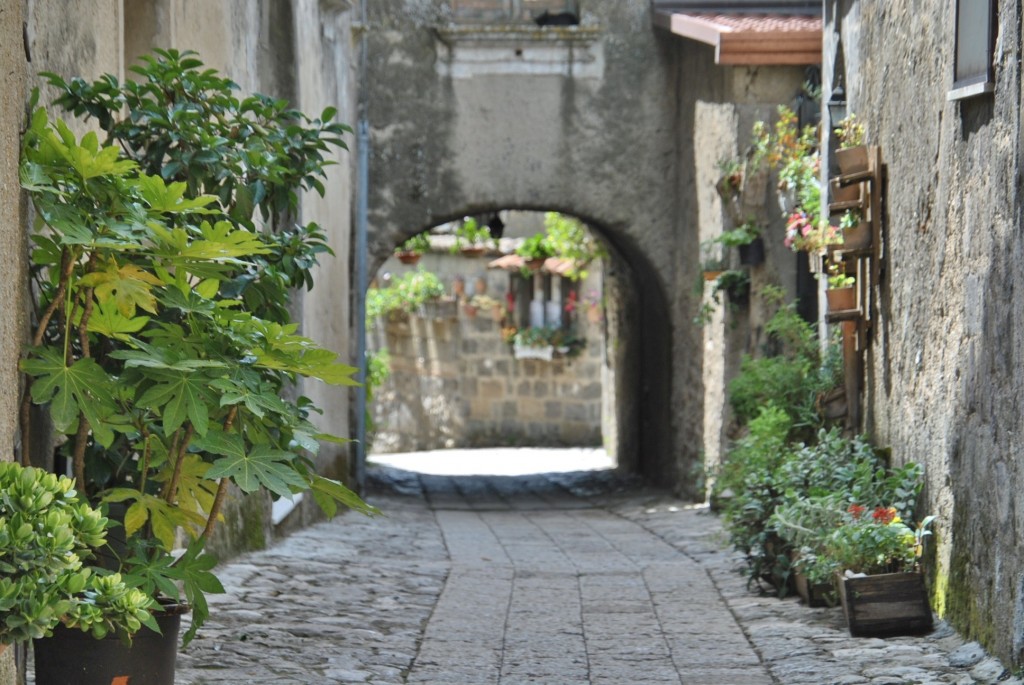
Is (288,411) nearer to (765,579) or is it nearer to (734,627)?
(734,627)

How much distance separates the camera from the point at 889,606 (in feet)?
17.6

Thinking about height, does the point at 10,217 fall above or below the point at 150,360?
above

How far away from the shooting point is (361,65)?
1196 cm

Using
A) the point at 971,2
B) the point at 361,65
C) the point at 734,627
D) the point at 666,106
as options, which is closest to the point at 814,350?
the point at 734,627

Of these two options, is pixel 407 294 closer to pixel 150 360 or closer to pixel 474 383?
pixel 474 383

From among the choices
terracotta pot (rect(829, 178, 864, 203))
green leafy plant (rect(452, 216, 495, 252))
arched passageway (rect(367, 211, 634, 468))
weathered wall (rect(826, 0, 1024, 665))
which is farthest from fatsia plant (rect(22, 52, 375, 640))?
Answer: green leafy plant (rect(452, 216, 495, 252))

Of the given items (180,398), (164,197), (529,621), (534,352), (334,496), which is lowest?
(529,621)

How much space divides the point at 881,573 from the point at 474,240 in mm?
15786

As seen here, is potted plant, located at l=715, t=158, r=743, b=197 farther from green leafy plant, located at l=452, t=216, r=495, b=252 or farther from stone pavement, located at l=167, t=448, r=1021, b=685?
green leafy plant, located at l=452, t=216, r=495, b=252

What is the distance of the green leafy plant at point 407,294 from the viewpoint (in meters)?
22.2

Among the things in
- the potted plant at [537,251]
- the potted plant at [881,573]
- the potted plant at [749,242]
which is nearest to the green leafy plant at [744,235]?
the potted plant at [749,242]

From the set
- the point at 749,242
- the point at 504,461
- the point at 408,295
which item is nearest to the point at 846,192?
the point at 749,242

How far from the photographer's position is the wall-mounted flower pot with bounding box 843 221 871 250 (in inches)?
271

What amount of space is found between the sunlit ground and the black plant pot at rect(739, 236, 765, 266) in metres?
6.26
